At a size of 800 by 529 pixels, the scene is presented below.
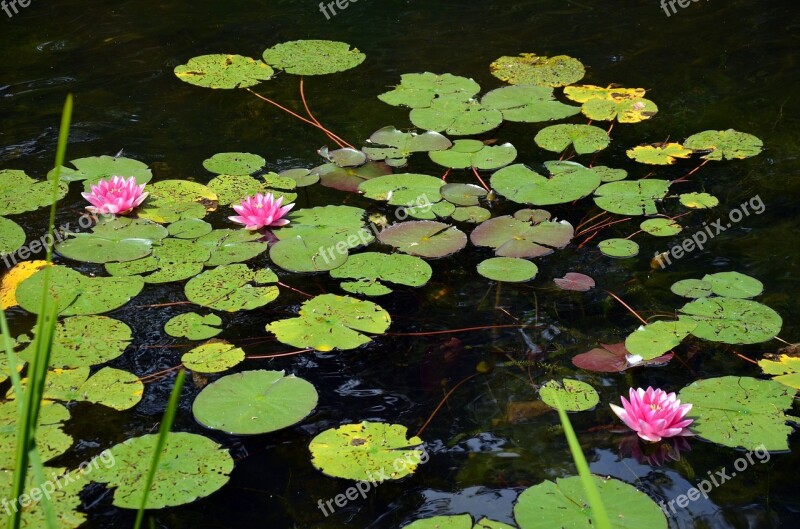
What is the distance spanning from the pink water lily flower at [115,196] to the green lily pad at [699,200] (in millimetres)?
2320

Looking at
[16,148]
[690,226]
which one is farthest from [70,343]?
[690,226]

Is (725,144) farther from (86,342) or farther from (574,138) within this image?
A: (86,342)

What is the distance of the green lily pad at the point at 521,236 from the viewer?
3139mm

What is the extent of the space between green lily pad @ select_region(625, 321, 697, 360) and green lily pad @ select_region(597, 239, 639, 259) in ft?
1.57

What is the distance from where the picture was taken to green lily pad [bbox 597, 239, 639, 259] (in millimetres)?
3145

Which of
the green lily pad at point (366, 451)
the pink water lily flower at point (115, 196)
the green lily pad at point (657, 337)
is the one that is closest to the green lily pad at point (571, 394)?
the green lily pad at point (657, 337)

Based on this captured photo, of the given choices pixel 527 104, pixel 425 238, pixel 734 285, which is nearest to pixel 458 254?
pixel 425 238

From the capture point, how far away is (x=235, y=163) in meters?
3.70

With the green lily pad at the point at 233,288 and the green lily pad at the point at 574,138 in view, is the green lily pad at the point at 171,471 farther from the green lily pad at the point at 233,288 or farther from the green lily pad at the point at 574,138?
the green lily pad at the point at 574,138

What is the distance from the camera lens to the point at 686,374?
2574 millimetres

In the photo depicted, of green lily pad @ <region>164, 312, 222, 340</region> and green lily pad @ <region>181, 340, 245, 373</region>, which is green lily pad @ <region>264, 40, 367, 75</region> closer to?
green lily pad @ <region>164, 312, 222, 340</region>

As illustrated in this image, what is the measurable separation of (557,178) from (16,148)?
2553 mm

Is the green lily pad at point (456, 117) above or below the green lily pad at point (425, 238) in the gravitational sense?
above

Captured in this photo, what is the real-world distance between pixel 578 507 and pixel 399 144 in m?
2.21
